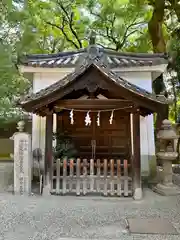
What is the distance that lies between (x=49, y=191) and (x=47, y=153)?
3.50ft

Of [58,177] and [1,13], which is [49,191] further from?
[1,13]

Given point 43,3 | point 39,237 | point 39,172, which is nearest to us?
point 39,237

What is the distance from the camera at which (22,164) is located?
25.9ft

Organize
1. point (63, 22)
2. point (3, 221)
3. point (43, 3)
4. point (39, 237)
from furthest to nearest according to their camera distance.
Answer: point (63, 22)
point (43, 3)
point (3, 221)
point (39, 237)

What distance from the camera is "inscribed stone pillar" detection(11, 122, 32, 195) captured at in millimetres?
7836

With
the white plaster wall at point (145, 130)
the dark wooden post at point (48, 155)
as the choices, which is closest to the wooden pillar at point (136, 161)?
the dark wooden post at point (48, 155)

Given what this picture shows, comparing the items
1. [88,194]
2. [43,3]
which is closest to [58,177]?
[88,194]

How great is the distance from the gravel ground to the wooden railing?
32cm

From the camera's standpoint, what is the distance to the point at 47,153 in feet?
25.8

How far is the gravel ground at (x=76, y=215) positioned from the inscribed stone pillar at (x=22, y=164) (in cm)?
35

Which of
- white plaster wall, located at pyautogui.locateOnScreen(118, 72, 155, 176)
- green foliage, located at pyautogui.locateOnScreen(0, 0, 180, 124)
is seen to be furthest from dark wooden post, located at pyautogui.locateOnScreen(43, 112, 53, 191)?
A: green foliage, located at pyautogui.locateOnScreen(0, 0, 180, 124)

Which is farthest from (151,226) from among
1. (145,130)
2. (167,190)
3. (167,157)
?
(145,130)

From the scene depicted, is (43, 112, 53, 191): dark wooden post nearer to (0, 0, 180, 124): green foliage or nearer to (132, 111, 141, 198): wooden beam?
(132, 111, 141, 198): wooden beam

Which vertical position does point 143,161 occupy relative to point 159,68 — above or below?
below
